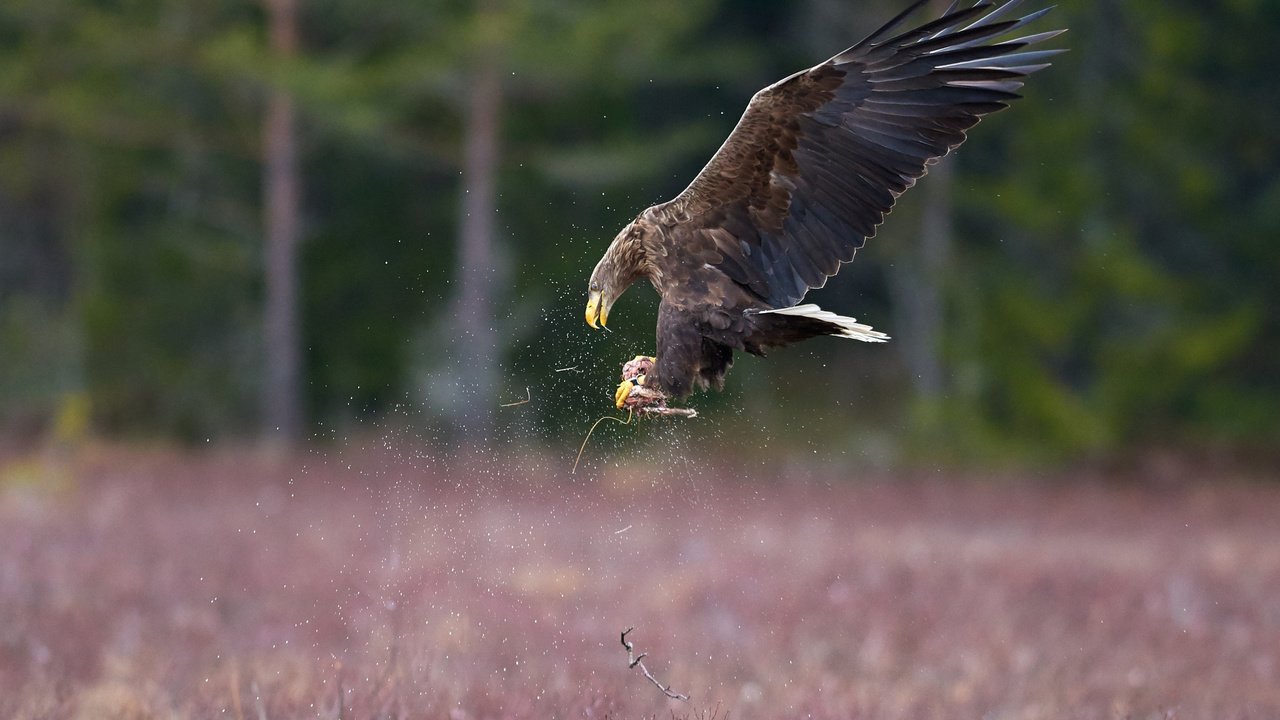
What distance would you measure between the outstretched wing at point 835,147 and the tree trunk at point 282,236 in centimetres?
1399

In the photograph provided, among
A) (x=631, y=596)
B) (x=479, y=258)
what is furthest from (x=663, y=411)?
(x=479, y=258)

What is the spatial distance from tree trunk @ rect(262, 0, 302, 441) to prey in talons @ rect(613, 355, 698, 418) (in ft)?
46.1

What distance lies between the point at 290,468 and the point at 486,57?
17.2 feet

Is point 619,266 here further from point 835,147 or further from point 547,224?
point 547,224

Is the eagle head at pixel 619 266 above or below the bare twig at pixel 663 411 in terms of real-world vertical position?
above

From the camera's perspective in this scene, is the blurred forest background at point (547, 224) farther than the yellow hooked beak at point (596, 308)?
Yes

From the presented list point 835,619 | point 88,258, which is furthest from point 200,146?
point 835,619

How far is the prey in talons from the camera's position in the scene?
5.25 m

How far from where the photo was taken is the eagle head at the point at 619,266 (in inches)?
211

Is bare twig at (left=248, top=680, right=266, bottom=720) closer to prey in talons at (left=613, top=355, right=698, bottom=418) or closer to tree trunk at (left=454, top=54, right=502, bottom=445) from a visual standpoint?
prey in talons at (left=613, top=355, right=698, bottom=418)

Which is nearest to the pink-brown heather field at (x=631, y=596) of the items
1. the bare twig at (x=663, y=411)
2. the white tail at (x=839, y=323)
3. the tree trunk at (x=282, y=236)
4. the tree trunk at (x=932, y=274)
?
the bare twig at (x=663, y=411)

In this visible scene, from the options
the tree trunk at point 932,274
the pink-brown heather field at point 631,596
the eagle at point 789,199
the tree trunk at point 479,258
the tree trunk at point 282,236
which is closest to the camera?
the eagle at point 789,199

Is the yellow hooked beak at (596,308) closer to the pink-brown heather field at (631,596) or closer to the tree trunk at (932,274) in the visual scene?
the pink-brown heather field at (631,596)

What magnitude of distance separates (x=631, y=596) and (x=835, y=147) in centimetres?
487
